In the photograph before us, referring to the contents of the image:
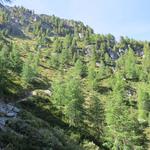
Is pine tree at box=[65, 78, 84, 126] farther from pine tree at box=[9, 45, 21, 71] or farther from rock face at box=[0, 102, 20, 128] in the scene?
pine tree at box=[9, 45, 21, 71]

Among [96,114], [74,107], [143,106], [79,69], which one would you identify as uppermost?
[79,69]

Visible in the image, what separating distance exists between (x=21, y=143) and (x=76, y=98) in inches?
1891

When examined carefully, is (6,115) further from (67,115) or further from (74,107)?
(67,115)

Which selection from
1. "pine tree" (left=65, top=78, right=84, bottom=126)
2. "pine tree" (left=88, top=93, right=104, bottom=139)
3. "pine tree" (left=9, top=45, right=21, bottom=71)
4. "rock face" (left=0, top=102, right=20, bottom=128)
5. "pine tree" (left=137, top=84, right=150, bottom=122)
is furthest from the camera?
"pine tree" (left=9, top=45, right=21, bottom=71)

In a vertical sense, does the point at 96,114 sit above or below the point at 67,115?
above

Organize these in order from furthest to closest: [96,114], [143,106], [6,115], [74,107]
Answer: [143,106], [96,114], [74,107], [6,115]

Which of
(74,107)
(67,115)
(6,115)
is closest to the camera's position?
(6,115)

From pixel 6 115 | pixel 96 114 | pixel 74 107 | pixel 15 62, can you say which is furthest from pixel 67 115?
pixel 15 62

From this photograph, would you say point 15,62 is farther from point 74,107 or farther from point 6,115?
point 6,115

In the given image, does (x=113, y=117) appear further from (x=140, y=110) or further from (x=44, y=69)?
(x=44, y=69)

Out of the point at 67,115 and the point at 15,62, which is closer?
the point at 67,115

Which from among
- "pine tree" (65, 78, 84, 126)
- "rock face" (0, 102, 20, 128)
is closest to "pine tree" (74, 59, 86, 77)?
"pine tree" (65, 78, 84, 126)

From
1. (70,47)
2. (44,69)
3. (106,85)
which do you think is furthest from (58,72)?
(70,47)

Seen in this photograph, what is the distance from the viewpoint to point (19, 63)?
329 feet
